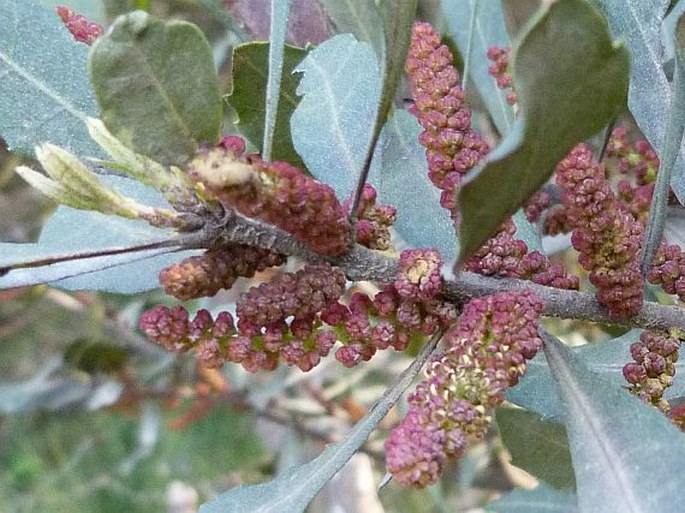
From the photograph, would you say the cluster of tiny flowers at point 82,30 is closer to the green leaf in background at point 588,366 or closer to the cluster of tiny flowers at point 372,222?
the cluster of tiny flowers at point 372,222

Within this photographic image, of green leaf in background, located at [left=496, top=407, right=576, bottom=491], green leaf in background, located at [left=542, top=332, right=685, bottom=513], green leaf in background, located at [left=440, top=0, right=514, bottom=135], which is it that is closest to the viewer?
green leaf in background, located at [left=542, top=332, right=685, bottom=513]

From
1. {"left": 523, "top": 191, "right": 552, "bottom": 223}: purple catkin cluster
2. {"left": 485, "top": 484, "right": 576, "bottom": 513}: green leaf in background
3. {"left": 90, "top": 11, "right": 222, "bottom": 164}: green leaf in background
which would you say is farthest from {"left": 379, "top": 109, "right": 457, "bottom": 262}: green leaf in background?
{"left": 485, "top": 484, "right": 576, "bottom": 513}: green leaf in background

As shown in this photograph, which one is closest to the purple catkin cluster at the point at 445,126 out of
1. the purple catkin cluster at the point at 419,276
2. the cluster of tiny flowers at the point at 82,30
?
the purple catkin cluster at the point at 419,276

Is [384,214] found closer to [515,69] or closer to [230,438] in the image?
[515,69]

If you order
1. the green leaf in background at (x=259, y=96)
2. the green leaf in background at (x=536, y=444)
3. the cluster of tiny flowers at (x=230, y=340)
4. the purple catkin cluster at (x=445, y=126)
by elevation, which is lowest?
the green leaf in background at (x=536, y=444)

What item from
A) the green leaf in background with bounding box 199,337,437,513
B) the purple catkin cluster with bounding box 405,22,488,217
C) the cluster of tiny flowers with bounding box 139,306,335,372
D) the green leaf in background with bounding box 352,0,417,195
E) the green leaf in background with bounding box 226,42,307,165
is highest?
the green leaf in background with bounding box 352,0,417,195

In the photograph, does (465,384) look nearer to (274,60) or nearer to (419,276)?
(419,276)

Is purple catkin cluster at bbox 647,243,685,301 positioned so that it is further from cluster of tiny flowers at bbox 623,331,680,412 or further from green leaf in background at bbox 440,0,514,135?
green leaf in background at bbox 440,0,514,135

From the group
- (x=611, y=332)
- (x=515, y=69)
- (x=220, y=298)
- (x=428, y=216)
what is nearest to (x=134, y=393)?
(x=220, y=298)
